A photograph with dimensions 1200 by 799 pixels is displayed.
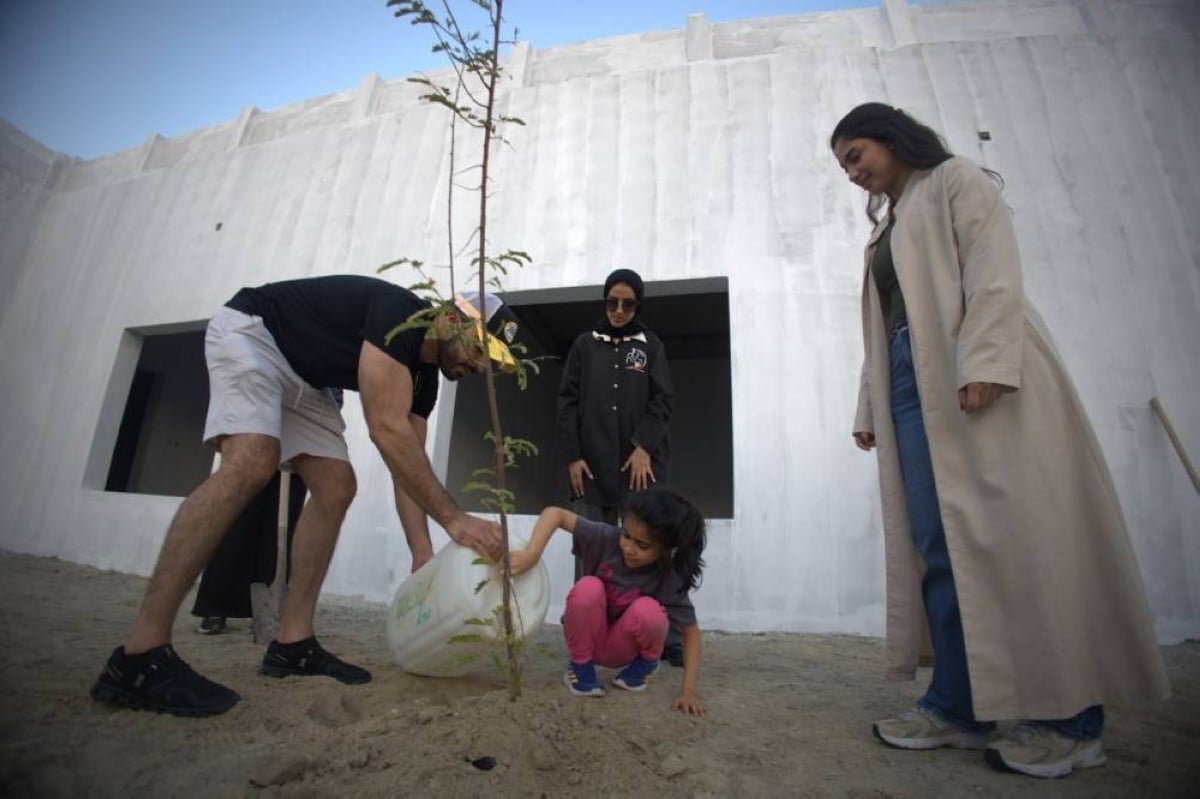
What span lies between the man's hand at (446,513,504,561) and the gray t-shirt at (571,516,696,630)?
1.28ft

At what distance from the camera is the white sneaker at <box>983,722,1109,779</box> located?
1152 mm

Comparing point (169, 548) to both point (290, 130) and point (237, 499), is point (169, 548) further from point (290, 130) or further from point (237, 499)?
point (290, 130)

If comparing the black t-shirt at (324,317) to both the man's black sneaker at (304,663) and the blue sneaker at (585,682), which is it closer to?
the man's black sneaker at (304,663)

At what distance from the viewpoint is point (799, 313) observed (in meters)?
3.41

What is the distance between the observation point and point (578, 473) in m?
2.50

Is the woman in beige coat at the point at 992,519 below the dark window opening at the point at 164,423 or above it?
below

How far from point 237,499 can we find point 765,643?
7.53 ft

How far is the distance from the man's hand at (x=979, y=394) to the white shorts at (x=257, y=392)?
181cm

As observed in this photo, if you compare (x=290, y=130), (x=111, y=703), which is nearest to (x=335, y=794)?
(x=111, y=703)

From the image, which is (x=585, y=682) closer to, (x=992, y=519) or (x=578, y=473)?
(x=578, y=473)

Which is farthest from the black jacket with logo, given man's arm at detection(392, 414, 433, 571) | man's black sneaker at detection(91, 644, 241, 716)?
man's black sneaker at detection(91, 644, 241, 716)

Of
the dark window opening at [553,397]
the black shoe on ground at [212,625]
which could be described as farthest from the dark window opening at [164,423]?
the black shoe on ground at [212,625]

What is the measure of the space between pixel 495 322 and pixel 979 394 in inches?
51.6

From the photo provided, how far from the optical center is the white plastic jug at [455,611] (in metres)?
1.48
